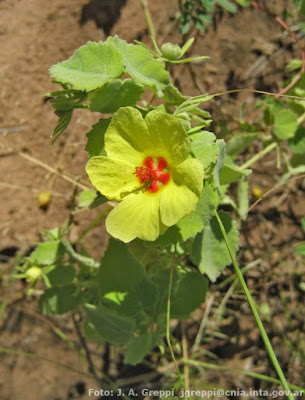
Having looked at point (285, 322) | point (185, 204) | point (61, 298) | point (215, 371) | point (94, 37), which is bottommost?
point (215, 371)

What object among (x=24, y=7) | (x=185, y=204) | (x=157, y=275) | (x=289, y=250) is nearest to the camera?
(x=185, y=204)

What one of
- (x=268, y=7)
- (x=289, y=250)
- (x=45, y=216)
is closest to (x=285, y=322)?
(x=289, y=250)

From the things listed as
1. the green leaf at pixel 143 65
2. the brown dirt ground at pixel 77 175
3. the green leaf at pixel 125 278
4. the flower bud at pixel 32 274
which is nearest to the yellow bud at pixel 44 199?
the brown dirt ground at pixel 77 175

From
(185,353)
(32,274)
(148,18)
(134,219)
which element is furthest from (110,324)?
(148,18)

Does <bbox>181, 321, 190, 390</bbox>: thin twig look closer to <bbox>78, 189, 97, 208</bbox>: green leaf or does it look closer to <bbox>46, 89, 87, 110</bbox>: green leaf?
<bbox>78, 189, 97, 208</bbox>: green leaf

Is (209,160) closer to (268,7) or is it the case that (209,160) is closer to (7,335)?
(268,7)

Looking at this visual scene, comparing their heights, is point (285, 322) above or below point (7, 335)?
above

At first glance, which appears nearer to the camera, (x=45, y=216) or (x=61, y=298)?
(x=61, y=298)

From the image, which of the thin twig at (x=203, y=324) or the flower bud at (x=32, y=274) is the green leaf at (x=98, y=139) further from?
the thin twig at (x=203, y=324)
